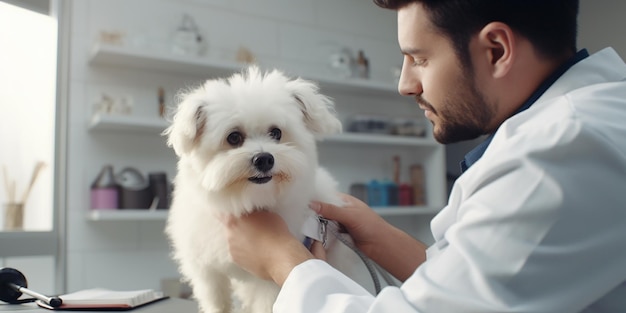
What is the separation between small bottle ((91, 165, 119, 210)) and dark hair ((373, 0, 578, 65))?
7.71ft

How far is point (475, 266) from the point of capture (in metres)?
0.66

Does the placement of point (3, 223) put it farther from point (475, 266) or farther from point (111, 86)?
point (475, 266)

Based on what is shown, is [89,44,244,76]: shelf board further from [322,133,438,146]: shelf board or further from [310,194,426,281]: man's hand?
[310,194,426,281]: man's hand

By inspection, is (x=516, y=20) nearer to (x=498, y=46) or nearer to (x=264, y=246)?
(x=498, y=46)

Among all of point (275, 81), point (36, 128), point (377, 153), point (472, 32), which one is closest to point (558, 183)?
point (472, 32)

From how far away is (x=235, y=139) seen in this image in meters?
1.32

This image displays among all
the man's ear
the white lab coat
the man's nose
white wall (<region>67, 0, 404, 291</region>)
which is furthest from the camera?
white wall (<region>67, 0, 404, 291</region>)

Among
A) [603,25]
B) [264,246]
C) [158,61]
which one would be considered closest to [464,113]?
[264,246]

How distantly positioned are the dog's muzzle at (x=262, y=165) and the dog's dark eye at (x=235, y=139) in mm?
99

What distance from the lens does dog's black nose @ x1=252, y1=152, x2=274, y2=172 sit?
123 centimetres

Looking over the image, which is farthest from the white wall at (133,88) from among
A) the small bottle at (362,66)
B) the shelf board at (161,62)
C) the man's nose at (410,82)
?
the man's nose at (410,82)

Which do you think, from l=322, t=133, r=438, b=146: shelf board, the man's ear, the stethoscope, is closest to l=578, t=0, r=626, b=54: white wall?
l=322, t=133, r=438, b=146: shelf board

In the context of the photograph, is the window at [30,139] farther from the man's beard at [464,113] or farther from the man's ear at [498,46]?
the man's ear at [498,46]

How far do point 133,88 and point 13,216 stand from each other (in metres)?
0.89
